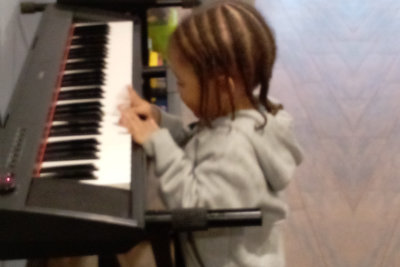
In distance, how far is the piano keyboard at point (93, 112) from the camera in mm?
969

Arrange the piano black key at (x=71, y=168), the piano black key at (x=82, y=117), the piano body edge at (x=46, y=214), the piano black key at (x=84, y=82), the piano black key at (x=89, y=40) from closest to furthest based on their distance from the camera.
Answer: the piano body edge at (x=46, y=214) < the piano black key at (x=71, y=168) < the piano black key at (x=82, y=117) < the piano black key at (x=84, y=82) < the piano black key at (x=89, y=40)

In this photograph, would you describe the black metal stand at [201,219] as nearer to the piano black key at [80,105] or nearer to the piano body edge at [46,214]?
the piano body edge at [46,214]

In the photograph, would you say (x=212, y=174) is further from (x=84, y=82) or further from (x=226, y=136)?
(x=84, y=82)

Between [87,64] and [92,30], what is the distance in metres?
0.16

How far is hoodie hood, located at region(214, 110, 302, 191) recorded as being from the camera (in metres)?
1.03

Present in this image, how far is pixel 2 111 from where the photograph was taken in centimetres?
117

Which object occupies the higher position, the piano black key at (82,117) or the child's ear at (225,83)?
the child's ear at (225,83)

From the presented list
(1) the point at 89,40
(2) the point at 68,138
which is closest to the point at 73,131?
(2) the point at 68,138

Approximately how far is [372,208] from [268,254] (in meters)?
1.07

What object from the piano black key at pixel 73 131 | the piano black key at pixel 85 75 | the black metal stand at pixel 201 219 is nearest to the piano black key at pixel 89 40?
the piano black key at pixel 85 75

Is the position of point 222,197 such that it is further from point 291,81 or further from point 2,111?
point 291,81

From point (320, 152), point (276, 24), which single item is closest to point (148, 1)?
point (320, 152)

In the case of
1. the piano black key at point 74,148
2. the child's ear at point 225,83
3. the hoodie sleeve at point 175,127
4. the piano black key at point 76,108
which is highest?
the child's ear at point 225,83

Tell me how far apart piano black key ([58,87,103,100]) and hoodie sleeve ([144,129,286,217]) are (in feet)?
0.65
